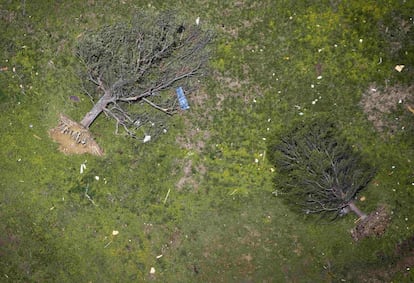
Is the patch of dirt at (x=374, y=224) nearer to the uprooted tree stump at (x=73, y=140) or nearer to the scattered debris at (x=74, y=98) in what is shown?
the uprooted tree stump at (x=73, y=140)

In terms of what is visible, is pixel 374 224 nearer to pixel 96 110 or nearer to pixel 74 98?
pixel 96 110

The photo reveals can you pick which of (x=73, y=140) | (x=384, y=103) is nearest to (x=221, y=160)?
(x=73, y=140)

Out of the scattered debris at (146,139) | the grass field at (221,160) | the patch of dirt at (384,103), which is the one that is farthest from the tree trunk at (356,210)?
the scattered debris at (146,139)

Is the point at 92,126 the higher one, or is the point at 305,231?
the point at 92,126

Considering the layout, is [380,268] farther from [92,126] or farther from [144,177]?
[92,126]

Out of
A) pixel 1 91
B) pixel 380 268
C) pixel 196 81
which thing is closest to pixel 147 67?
pixel 196 81

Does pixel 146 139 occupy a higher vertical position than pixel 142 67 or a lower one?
lower
